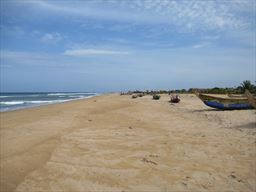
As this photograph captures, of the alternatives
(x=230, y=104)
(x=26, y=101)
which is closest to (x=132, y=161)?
(x=230, y=104)

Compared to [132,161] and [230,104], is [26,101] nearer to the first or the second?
[230,104]

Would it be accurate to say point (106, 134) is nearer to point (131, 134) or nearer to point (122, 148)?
point (131, 134)

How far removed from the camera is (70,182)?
18.9 feet

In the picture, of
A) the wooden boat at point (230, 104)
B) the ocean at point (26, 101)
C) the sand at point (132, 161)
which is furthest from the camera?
the ocean at point (26, 101)

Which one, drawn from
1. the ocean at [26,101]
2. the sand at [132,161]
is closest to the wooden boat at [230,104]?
the sand at [132,161]

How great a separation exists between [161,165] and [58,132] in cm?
557

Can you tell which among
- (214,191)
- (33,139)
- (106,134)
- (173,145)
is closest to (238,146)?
(173,145)

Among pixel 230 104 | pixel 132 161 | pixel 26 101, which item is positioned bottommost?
pixel 26 101

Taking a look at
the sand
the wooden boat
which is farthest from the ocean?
the sand

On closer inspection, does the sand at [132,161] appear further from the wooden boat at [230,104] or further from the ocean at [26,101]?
the ocean at [26,101]

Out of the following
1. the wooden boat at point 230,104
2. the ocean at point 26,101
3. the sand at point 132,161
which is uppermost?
the wooden boat at point 230,104

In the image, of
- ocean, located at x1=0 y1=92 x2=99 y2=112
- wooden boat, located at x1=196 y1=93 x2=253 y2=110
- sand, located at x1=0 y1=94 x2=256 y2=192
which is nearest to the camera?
sand, located at x1=0 y1=94 x2=256 y2=192

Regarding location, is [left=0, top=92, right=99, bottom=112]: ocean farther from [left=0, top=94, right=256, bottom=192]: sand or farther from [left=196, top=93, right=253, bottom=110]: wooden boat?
[left=0, top=94, right=256, bottom=192]: sand

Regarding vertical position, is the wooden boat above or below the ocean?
→ above
